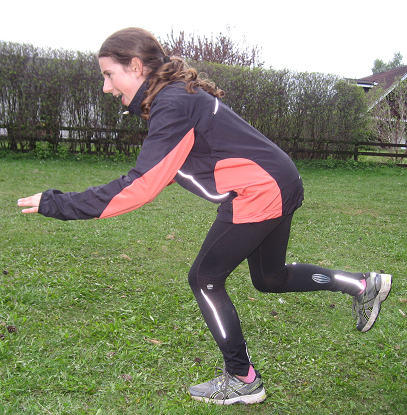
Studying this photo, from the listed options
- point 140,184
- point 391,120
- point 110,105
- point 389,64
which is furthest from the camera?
point 389,64

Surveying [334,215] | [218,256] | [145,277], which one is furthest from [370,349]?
[334,215]

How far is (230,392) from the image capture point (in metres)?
2.52

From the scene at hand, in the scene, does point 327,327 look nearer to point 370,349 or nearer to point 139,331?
point 370,349

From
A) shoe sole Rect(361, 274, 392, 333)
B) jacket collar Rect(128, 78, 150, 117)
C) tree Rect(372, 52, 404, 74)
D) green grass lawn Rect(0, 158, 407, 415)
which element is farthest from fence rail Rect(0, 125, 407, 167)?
tree Rect(372, 52, 404, 74)

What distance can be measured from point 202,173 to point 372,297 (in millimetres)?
1410

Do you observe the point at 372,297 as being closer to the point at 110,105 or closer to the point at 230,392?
the point at 230,392

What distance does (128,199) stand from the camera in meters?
1.99

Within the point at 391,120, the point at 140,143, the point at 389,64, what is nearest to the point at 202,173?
the point at 140,143

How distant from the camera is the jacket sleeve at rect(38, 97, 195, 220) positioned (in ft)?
6.42

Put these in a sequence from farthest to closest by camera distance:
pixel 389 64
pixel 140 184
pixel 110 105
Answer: pixel 389 64 < pixel 110 105 < pixel 140 184

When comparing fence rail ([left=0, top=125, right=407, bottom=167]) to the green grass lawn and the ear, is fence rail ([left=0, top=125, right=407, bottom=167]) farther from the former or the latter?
the ear

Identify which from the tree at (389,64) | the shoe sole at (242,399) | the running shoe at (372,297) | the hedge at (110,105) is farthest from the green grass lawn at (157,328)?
the tree at (389,64)

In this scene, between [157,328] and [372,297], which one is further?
[157,328]

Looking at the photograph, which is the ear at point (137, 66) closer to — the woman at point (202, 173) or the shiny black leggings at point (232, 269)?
the woman at point (202, 173)
